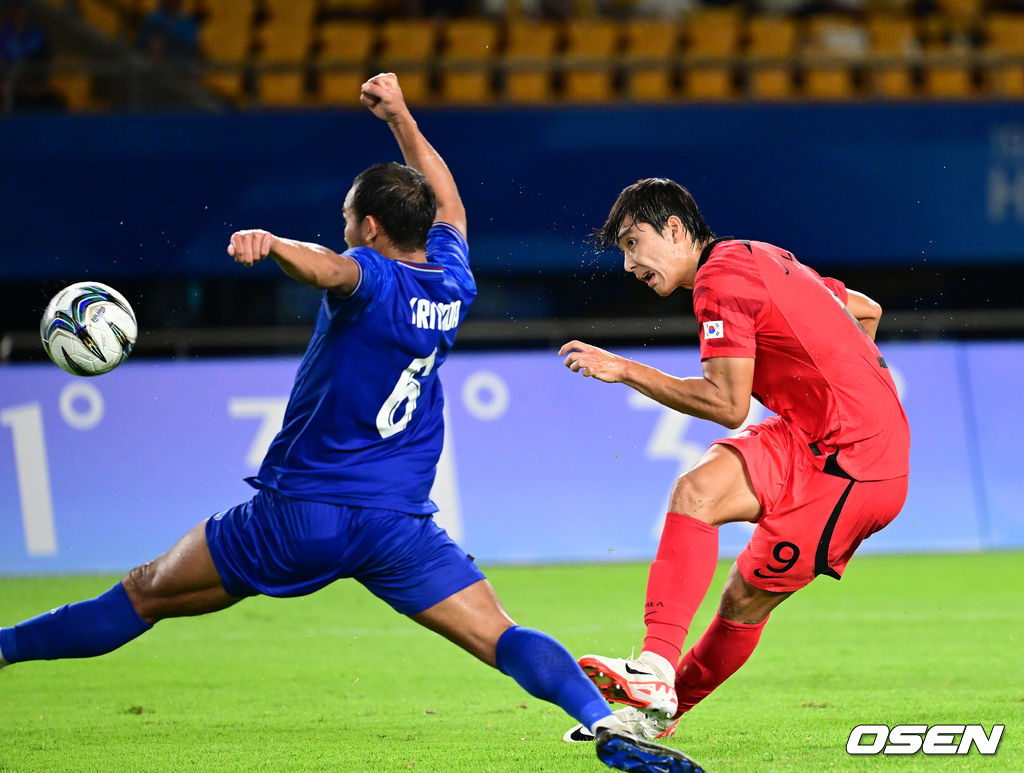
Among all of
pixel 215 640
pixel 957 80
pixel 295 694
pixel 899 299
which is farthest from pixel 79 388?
pixel 957 80

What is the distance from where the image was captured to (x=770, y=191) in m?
13.4

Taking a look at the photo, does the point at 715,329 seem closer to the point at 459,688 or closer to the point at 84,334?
the point at 84,334

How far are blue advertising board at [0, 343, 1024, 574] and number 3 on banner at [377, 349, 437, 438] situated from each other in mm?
5820

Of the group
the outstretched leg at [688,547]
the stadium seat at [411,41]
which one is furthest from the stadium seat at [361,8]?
the outstretched leg at [688,547]

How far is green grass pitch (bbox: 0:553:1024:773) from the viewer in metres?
4.43

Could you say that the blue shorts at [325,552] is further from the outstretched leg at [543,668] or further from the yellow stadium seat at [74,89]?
the yellow stadium seat at [74,89]

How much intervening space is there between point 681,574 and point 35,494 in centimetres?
671

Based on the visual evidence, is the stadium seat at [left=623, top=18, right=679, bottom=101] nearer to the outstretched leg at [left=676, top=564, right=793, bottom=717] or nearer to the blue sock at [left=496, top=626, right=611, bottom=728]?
the outstretched leg at [left=676, top=564, right=793, bottom=717]

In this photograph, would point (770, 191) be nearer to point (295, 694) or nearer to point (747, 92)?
point (747, 92)

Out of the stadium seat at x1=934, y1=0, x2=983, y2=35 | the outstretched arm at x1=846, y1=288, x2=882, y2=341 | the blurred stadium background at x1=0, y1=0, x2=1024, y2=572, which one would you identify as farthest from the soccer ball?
the stadium seat at x1=934, y1=0, x2=983, y2=35

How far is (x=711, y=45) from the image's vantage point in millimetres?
14602

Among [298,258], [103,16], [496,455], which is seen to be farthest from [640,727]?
[103,16]

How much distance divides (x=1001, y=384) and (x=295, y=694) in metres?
7.07

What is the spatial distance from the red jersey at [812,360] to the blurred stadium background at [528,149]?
20.6 ft
